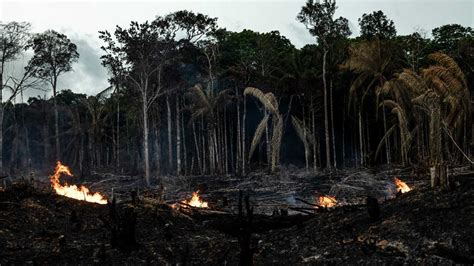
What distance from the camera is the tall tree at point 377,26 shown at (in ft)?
126

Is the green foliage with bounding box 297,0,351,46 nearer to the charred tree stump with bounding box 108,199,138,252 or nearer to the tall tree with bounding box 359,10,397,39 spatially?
the tall tree with bounding box 359,10,397,39

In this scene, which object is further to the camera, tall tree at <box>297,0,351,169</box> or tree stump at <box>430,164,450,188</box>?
tall tree at <box>297,0,351,169</box>

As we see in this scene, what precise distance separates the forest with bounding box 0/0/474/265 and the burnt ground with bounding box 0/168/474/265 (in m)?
0.06

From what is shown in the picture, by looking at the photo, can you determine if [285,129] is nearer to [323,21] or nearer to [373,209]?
[323,21]

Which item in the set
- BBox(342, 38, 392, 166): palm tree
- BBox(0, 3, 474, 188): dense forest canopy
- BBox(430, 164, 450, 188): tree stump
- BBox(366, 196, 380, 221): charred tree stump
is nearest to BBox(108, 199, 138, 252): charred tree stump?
BBox(366, 196, 380, 221): charred tree stump

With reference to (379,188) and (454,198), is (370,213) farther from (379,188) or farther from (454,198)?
(379,188)

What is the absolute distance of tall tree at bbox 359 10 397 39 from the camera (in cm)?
3828

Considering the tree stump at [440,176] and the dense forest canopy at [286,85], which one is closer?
the tree stump at [440,176]

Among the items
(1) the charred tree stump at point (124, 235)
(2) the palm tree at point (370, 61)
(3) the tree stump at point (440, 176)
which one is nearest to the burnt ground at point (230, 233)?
(1) the charred tree stump at point (124, 235)

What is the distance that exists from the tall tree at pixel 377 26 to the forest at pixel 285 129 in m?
0.14

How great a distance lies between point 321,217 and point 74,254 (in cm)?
647

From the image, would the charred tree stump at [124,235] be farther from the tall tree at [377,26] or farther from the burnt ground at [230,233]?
the tall tree at [377,26]

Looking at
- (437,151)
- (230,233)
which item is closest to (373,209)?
(437,151)

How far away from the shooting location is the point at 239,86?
40.4 meters
